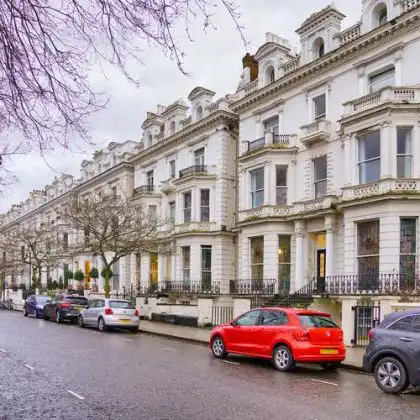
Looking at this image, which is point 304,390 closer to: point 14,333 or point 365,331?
point 365,331

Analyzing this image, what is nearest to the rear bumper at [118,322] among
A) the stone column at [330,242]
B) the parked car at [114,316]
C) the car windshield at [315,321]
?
the parked car at [114,316]

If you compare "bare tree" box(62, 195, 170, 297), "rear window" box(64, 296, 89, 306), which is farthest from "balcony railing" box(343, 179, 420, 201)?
"rear window" box(64, 296, 89, 306)

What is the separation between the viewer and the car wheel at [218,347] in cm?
1526

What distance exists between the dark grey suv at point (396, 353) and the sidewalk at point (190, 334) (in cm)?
312

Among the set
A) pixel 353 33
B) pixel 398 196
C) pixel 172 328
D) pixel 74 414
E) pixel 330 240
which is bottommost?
pixel 172 328

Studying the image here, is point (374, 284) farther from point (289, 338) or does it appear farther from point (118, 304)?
point (118, 304)

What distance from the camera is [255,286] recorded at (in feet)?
89.4

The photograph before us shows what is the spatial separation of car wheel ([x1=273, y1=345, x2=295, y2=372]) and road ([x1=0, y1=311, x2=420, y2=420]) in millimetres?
194

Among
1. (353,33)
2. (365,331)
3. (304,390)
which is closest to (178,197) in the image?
(353,33)

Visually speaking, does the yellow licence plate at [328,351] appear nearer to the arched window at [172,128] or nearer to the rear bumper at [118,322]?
the rear bumper at [118,322]

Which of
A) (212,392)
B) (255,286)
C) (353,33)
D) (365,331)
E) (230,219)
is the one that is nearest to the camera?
(212,392)

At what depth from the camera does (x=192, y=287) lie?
3228cm

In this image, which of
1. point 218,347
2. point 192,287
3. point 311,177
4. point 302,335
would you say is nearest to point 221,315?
point 192,287

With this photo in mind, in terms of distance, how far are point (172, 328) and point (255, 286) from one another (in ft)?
15.5
